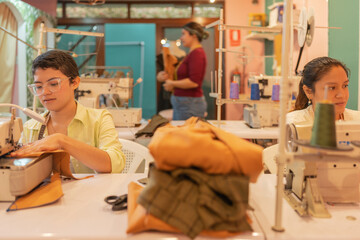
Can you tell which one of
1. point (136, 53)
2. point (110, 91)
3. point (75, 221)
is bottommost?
point (75, 221)

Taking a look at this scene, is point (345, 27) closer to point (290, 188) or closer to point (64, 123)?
point (290, 188)

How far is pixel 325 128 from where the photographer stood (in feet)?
3.31

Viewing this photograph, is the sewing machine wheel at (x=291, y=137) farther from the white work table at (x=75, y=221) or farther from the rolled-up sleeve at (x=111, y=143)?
the rolled-up sleeve at (x=111, y=143)

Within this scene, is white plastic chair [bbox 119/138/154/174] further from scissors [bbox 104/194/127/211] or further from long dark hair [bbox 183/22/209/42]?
long dark hair [bbox 183/22/209/42]

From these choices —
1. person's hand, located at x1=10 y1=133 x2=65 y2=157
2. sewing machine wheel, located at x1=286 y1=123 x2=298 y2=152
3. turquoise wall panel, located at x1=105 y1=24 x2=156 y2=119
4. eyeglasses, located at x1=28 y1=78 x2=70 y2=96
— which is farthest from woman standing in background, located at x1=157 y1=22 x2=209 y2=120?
turquoise wall panel, located at x1=105 y1=24 x2=156 y2=119

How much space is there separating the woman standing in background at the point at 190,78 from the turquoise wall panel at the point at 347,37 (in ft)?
4.34

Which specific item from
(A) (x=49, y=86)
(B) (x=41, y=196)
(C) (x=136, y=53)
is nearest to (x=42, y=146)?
(B) (x=41, y=196)

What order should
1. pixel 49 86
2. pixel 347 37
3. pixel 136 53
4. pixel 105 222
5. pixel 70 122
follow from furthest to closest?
pixel 136 53, pixel 347 37, pixel 70 122, pixel 49 86, pixel 105 222

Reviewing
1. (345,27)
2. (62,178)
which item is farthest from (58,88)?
(345,27)

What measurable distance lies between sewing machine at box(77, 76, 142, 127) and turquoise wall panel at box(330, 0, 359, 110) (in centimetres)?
182

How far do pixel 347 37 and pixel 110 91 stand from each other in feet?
6.77

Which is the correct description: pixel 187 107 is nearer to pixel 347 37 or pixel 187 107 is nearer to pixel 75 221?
pixel 347 37

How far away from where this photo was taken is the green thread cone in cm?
101

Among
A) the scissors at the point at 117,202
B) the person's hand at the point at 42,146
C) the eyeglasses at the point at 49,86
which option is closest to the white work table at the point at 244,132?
the eyeglasses at the point at 49,86
